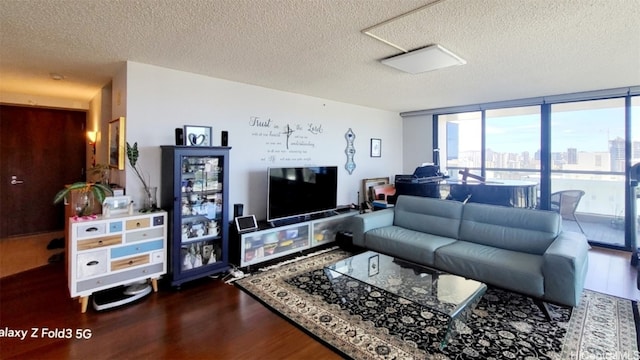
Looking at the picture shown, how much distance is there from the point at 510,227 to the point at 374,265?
153 centimetres

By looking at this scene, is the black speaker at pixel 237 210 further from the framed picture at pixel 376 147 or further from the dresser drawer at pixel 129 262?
the framed picture at pixel 376 147

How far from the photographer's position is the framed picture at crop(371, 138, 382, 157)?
5.92m

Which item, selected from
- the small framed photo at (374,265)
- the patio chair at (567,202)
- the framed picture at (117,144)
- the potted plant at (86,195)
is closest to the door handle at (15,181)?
the framed picture at (117,144)

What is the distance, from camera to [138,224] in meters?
2.92

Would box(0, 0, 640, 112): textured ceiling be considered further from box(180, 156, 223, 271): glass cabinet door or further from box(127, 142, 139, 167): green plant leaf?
box(180, 156, 223, 271): glass cabinet door

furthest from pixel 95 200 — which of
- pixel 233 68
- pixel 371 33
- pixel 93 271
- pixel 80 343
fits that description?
pixel 371 33

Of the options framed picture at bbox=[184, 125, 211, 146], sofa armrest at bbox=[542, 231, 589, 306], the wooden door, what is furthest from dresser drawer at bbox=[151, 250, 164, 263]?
the wooden door

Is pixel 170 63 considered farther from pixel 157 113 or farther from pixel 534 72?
pixel 534 72

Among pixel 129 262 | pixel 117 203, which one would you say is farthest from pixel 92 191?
pixel 129 262

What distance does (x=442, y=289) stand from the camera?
2.56 m

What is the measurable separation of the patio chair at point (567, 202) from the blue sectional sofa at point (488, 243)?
83.7 inches

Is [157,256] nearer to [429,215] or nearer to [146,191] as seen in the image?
[146,191]

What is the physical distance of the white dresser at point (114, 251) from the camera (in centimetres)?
262

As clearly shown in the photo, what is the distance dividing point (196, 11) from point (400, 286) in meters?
2.59
